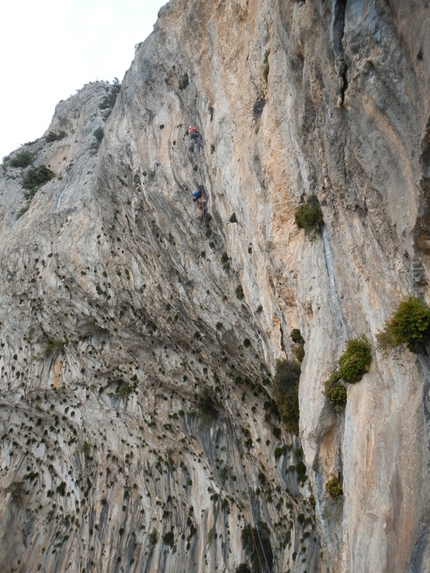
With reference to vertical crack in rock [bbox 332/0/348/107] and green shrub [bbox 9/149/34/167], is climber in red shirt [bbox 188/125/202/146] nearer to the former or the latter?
vertical crack in rock [bbox 332/0/348/107]

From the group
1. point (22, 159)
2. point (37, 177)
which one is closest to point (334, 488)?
point (37, 177)

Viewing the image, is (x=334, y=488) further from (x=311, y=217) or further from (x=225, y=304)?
(x=225, y=304)

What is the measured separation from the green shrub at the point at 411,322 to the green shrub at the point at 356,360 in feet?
4.05

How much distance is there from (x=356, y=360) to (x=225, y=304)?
9164mm

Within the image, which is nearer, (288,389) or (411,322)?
(411,322)

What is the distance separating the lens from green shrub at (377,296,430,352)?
23.3 feet

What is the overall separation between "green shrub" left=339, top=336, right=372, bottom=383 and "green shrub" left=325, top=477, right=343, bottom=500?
2310 millimetres

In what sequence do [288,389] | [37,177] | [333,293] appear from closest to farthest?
1. [333,293]
2. [288,389]
3. [37,177]

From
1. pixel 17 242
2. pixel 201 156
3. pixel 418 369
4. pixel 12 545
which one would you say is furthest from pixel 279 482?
pixel 17 242

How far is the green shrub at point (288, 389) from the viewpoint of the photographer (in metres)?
13.4

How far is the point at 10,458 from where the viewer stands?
30500 mm

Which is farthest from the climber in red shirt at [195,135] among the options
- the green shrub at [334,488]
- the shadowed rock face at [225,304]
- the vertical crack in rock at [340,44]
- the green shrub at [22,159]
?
the green shrub at [22,159]

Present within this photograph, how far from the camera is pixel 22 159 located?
45656 mm

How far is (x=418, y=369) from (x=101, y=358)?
22.1m
